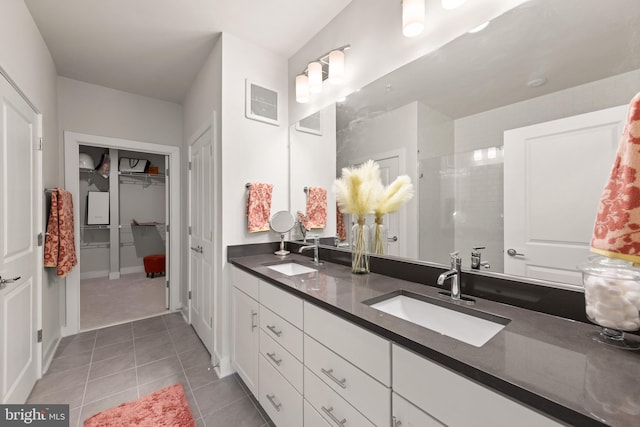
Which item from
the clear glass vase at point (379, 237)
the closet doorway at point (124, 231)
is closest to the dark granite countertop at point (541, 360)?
the clear glass vase at point (379, 237)

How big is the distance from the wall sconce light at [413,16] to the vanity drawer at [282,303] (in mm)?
1438

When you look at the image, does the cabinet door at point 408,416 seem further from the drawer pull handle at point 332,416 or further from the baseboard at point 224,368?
the baseboard at point 224,368

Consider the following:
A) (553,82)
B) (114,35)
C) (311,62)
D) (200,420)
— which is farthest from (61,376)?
(553,82)

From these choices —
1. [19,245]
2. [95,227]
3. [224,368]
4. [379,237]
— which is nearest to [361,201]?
[379,237]

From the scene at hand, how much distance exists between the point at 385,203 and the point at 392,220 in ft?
0.37

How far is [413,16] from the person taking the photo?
4.16 ft

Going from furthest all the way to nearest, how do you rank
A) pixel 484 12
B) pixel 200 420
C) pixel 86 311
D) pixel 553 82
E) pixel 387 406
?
pixel 86 311
pixel 200 420
pixel 484 12
pixel 553 82
pixel 387 406

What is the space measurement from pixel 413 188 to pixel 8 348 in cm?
247

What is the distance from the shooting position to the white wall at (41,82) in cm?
151

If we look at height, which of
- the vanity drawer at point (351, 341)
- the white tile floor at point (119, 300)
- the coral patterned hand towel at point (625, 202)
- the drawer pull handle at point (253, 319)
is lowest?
the white tile floor at point (119, 300)

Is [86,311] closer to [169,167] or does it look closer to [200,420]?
[169,167]

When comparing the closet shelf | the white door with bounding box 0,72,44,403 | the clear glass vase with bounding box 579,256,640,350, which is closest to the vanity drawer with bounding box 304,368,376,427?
the clear glass vase with bounding box 579,256,640,350

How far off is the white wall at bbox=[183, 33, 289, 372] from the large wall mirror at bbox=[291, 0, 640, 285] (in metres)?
1.14

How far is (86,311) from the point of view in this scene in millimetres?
3182
